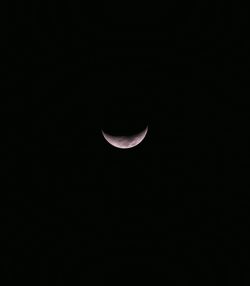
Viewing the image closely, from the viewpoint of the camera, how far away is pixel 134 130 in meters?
5.78

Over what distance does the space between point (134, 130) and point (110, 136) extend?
1.78 feet

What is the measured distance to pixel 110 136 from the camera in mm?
5918
